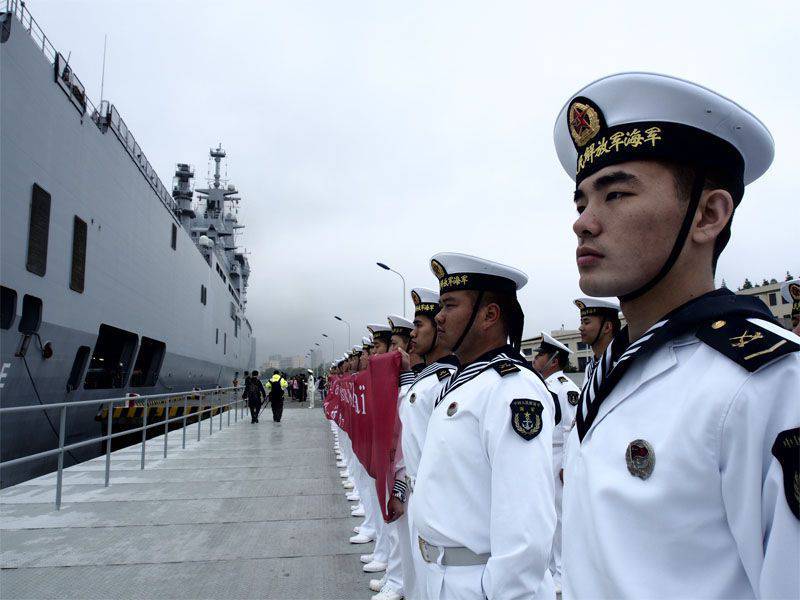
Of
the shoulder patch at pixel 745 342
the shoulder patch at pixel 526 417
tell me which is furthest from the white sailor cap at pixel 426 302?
the shoulder patch at pixel 745 342

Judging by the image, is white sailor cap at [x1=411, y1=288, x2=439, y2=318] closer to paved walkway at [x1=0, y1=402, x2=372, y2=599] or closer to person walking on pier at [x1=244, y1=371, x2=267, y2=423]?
paved walkway at [x1=0, y1=402, x2=372, y2=599]

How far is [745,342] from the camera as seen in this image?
31.2 inches

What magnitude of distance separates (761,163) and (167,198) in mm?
20120

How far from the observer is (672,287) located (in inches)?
38.6

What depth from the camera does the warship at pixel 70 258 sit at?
811cm

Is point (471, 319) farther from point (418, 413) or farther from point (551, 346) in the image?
point (551, 346)

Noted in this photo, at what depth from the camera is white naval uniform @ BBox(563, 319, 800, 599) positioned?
714 mm

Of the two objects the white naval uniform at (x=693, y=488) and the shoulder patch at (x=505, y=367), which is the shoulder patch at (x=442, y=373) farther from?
the white naval uniform at (x=693, y=488)

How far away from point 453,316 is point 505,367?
470 mm

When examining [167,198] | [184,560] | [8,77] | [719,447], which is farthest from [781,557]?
[167,198]

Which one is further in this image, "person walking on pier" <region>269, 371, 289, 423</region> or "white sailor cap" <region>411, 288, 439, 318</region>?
"person walking on pier" <region>269, 371, 289, 423</region>

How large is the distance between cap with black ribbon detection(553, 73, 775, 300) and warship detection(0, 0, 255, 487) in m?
9.08

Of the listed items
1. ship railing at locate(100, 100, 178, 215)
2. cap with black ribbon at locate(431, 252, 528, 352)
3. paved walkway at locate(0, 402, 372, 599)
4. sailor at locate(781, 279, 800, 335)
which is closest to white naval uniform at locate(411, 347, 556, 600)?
cap with black ribbon at locate(431, 252, 528, 352)

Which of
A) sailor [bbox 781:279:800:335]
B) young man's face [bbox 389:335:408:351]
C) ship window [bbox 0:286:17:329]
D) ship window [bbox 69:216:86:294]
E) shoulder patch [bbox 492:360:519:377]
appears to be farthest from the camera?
ship window [bbox 69:216:86:294]
